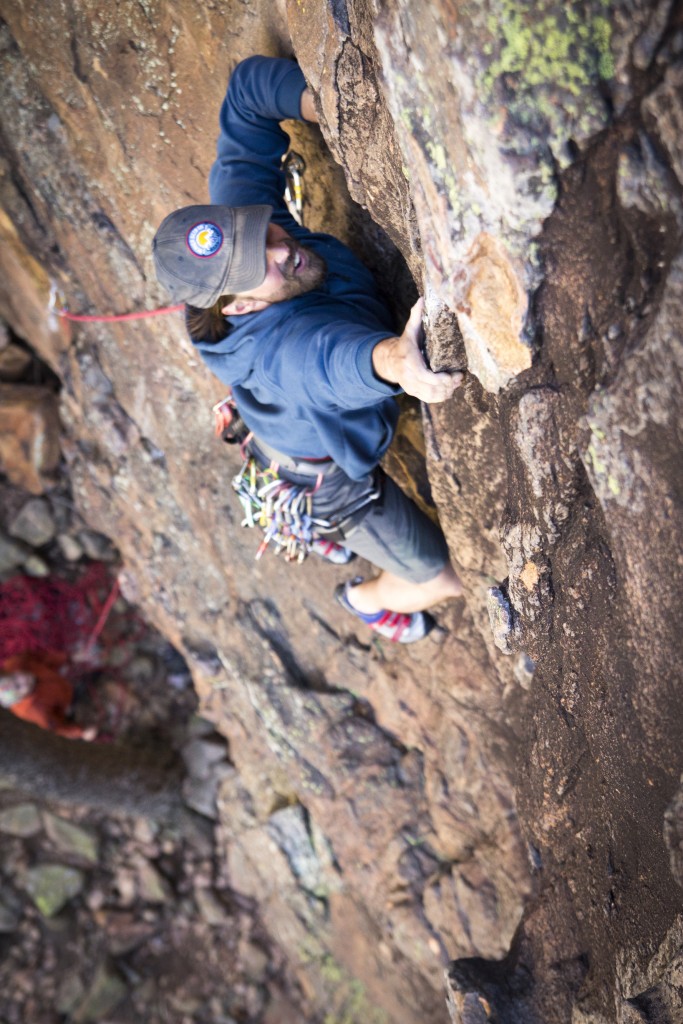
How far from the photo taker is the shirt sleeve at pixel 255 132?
2.42 m

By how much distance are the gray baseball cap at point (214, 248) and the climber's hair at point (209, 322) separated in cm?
17

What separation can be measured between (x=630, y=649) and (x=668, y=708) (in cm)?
16

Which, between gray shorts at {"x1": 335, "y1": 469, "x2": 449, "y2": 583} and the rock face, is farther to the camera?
gray shorts at {"x1": 335, "y1": 469, "x2": 449, "y2": 583}

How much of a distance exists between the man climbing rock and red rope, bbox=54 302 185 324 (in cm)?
108

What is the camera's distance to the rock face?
1453 mm

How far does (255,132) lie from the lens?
255cm

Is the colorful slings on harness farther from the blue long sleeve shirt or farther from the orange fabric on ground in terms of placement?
the orange fabric on ground

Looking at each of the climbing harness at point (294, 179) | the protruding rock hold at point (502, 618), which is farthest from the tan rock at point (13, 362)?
the protruding rock hold at point (502, 618)

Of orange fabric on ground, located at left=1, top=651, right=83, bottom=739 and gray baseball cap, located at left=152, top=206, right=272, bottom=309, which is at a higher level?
gray baseball cap, located at left=152, top=206, right=272, bottom=309

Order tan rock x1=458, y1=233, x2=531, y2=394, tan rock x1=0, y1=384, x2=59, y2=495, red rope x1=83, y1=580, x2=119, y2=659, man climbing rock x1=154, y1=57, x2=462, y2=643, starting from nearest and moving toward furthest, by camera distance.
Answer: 1. tan rock x1=458, y1=233, x2=531, y2=394
2. man climbing rock x1=154, y1=57, x2=462, y2=643
3. tan rock x1=0, y1=384, x2=59, y2=495
4. red rope x1=83, y1=580, x2=119, y2=659

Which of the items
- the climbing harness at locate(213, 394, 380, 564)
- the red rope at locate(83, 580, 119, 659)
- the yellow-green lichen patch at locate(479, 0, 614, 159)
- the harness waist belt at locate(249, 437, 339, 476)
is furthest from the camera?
the red rope at locate(83, 580, 119, 659)

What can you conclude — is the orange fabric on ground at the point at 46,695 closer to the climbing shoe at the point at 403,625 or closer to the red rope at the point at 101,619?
the red rope at the point at 101,619

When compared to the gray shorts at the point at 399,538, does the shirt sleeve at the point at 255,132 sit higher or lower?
higher

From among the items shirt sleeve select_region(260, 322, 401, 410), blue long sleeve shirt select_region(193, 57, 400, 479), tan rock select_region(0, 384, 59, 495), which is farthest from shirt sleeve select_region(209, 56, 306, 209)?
tan rock select_region(0, 384, 59, 495)
